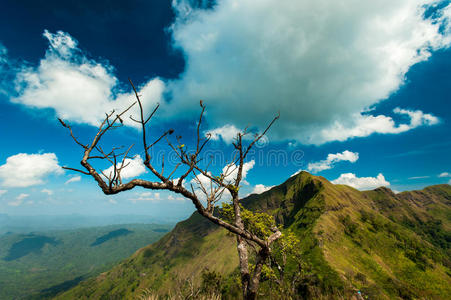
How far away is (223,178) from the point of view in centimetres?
1027

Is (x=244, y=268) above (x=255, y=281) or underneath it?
above

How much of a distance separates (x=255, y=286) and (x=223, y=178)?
17.5ft

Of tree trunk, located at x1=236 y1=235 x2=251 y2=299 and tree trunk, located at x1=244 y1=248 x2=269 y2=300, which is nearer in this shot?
tree trunk, located at x1=244 y1=248 x2=269 y2=300

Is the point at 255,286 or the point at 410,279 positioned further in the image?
the point at 410,279

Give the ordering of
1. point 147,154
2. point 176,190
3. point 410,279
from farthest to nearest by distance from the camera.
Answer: point 410,279
point 176,190
point 147,154

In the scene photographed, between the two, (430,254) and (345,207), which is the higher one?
(345,207)

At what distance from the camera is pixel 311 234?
125 metres

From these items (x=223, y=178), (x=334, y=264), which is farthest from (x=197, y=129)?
(x=334, y=264)

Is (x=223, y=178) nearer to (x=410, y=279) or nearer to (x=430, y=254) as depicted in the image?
(x=410, y=279)

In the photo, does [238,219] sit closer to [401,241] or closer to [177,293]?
[177,293]

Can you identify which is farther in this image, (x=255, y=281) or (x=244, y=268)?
(x=244, y=268)

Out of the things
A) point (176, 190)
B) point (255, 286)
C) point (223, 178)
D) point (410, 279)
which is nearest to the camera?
point (176, 190)

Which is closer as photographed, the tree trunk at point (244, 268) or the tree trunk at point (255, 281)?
the tree trunk at point (255, 281)

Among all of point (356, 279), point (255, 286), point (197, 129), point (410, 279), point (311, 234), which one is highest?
point (197, 129)
